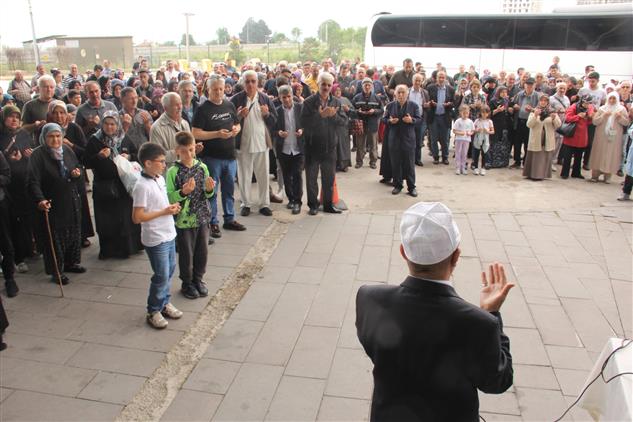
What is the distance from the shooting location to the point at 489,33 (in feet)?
60.5

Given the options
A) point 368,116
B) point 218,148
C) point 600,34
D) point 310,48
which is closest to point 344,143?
point 368,116

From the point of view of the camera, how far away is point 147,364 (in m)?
4.02

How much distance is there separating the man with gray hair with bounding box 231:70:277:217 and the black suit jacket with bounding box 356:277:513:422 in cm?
557

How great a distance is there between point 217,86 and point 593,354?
4906mm

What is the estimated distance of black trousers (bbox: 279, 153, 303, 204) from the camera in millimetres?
7703

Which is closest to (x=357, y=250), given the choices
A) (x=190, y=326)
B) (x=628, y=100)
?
(x=190, y=326)

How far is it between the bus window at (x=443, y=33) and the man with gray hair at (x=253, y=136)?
13716mm

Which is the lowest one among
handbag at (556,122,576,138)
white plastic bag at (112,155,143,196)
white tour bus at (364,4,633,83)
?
handbag at (556,122,576,138)

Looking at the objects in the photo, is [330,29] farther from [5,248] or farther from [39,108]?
[5,248]

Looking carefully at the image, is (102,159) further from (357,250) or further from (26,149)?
(357,250)

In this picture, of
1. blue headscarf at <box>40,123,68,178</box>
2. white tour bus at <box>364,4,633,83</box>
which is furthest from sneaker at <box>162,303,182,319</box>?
white tour bus at <box>364,4,633,83</box>

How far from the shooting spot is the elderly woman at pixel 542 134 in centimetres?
962

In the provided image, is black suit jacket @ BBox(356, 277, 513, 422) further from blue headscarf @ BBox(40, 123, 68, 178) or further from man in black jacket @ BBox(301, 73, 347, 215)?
man in black jacket @ BBox(301, 73, 347, 215)

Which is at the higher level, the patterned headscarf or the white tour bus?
the white tour bus
